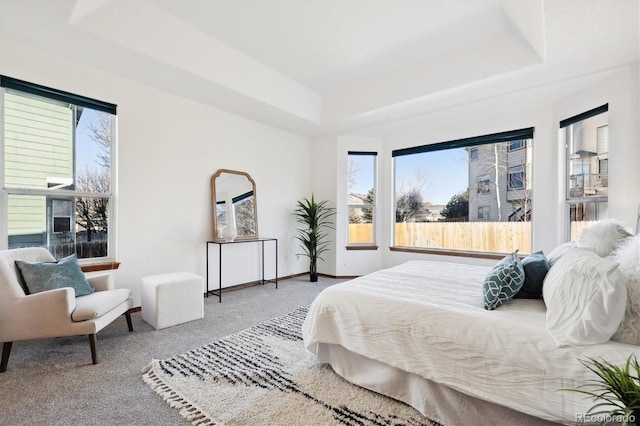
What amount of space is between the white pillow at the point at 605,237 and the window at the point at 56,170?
430 cm

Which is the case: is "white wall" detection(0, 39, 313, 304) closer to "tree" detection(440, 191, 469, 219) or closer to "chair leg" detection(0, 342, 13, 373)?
"chair leg" detection(0, 342, 13, 373)

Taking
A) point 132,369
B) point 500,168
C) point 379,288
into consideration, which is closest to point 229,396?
point 132,369

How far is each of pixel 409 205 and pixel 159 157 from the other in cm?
383

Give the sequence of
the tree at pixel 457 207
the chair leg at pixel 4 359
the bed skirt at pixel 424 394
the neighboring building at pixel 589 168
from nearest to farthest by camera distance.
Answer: the bed skirt at pixel 424 394, the chair leg at pixel 4 359, the neighboring building at pixel 589 168, the tree at pixel 457 207

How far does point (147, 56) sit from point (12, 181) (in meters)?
1.68

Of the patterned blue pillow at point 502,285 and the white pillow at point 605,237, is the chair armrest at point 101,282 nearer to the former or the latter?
the patterned blue pillow at point 502,285

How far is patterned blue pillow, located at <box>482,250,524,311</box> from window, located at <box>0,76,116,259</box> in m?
3.65

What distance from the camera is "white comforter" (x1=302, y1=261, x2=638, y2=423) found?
125 centimetres

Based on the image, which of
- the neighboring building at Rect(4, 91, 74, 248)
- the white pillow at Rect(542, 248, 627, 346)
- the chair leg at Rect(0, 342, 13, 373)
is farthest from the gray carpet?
the white pillow at Rect(542, 248, 627, 346)

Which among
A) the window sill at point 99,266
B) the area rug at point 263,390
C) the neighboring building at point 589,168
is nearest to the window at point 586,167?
the neighboring building at point 589,168

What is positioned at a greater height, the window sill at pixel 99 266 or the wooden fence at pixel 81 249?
the wooden fence at pixel 81 249

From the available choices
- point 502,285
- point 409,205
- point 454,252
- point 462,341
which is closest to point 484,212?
point 454,252

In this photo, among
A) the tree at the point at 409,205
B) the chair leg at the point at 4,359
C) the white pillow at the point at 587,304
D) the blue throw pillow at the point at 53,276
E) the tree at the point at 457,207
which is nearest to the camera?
the white pillow at the point at 587,304

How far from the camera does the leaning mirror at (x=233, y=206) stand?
4074mm
